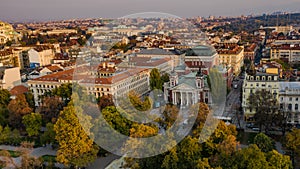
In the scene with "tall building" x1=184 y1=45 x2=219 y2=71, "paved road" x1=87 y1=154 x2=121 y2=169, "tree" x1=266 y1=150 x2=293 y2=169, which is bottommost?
"paved road" x1=87 y1=154 x2=121 y2=169

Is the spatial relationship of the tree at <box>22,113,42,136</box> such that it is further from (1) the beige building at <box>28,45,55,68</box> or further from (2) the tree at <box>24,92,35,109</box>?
(1) the beige building at <box>28,45,55,68</box>

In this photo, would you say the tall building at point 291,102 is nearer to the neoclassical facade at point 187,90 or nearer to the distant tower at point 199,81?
the neoclassical facade at point 187,90

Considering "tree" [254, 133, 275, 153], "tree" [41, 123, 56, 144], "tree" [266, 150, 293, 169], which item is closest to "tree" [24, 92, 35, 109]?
"tree" [41, 123, 56, 144]

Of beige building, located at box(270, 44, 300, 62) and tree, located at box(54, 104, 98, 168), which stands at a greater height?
beige building, located at box(270, 44, 300, 62)

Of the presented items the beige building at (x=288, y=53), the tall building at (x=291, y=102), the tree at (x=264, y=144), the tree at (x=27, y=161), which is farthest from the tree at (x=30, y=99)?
the beige building at (x=288, y=53)

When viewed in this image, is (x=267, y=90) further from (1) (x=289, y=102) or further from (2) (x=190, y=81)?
(2) (x=190, y=81)

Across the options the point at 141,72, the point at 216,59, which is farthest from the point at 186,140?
the point at 216,59
